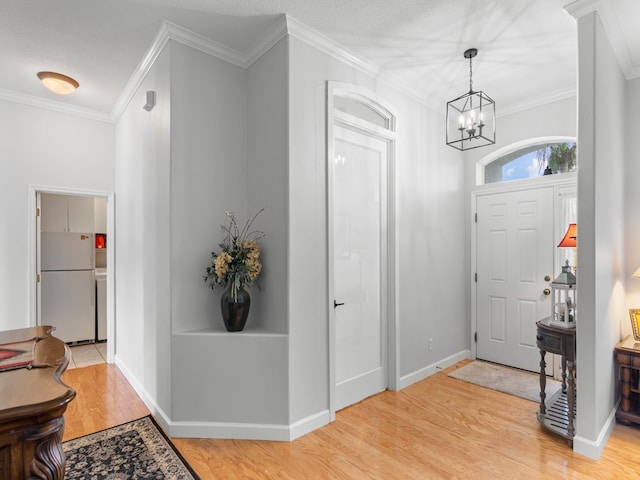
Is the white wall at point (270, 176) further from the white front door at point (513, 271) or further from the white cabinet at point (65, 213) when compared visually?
the white cabinet at point (65, 213)

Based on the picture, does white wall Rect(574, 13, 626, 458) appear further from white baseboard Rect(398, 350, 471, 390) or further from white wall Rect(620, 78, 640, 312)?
white baseboard Rect(398, 350, 471, 390)

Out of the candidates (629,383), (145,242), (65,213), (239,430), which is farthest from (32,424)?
(65,213)

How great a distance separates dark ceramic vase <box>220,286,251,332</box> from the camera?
2.61m

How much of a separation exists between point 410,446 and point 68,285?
16.2 ft

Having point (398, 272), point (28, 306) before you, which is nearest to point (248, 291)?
point (398, 272)

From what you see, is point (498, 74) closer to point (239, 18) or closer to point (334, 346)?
point (239, 18)

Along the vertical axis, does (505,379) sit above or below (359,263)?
below

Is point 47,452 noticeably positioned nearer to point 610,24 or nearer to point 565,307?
point 565,307

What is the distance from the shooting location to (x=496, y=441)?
2527mm

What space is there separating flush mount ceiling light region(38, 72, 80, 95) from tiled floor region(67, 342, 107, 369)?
117 inches

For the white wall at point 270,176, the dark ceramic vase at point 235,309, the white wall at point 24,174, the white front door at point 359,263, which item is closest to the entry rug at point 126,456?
the dark ceramic vase at point 235,309

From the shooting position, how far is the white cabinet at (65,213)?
197 inches

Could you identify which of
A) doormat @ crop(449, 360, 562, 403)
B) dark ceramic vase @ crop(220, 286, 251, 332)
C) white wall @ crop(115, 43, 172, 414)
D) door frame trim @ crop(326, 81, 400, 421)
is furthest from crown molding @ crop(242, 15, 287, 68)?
doormat @ crop(449, 360, 562, 403)

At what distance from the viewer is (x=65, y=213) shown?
5137mm
